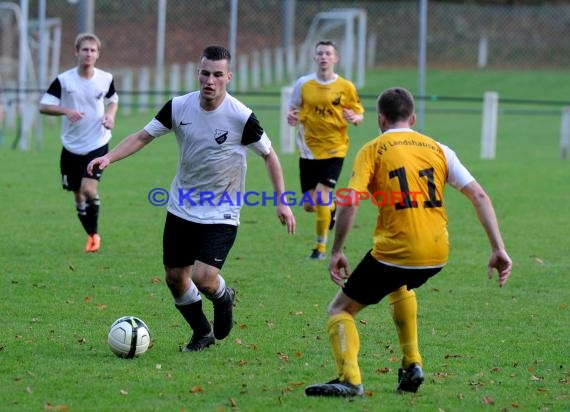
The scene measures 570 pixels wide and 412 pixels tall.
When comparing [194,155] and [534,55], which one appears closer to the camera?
[194,155]

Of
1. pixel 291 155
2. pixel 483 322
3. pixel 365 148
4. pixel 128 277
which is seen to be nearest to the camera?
pixel 365 148

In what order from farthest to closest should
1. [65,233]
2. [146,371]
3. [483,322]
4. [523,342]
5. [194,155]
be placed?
1. [65,233]
2. [483,322]
3. [523,342]
4. [194,155]
5. [146,371]

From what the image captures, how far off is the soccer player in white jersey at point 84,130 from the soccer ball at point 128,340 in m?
4.46

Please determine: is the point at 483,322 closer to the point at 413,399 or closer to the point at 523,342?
the point at 523,342

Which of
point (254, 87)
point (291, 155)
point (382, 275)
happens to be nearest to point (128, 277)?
point (382, 275)

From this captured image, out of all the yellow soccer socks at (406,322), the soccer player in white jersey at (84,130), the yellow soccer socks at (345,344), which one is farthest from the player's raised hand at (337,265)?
the soccer player in white jersey at (84,130)

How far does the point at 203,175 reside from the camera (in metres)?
7.04

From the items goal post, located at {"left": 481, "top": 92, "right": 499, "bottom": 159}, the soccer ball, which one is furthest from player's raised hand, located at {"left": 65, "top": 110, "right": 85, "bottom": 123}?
goal post, located at {"left": 481, "top": 92, "right": 499, "bottom": 159}

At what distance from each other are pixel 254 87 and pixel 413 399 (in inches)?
1116

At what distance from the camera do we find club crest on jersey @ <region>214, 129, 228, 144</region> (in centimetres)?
697

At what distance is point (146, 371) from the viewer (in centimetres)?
657

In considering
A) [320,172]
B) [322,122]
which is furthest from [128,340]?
[322,122]

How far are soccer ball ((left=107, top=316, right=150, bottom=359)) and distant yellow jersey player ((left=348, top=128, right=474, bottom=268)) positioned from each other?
5.96 feet

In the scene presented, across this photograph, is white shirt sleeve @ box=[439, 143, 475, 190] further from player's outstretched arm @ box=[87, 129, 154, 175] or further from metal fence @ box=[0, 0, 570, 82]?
metal fence @ box=[0, 0, 570, 82]
